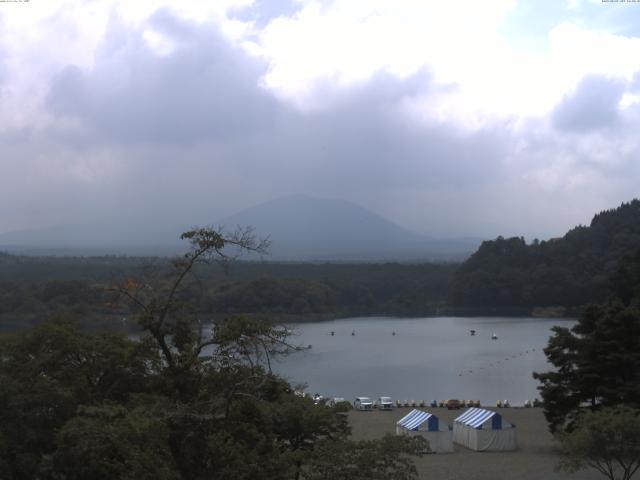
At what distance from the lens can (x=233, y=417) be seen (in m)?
4.07

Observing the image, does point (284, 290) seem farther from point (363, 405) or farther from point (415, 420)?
point (415, 420)

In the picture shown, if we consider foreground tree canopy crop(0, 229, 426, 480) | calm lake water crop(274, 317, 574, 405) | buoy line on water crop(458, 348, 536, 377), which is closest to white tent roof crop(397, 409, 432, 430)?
calm lake water crop(274, 317, 574, 405)

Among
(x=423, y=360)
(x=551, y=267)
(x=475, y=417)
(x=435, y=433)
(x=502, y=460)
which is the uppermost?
(x=551, y=267)

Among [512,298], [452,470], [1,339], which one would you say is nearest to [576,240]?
[512,298]

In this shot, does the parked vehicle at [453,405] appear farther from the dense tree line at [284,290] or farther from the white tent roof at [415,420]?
the dense tree line at [284,290]

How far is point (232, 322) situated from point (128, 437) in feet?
2.42

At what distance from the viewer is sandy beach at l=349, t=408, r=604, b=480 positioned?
9555 millimetres

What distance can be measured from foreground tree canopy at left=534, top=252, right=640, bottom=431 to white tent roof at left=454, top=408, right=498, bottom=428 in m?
0.84

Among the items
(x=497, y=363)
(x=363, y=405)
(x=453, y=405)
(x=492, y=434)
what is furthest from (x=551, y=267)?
(x=492, y=434)

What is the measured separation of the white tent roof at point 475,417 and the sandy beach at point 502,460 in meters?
0.38

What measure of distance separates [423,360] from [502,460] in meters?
15.0

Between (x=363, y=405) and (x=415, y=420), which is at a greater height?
(x=415, y=420)

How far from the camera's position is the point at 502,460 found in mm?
10539

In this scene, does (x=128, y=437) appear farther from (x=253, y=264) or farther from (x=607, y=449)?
(x=253, y=264)
